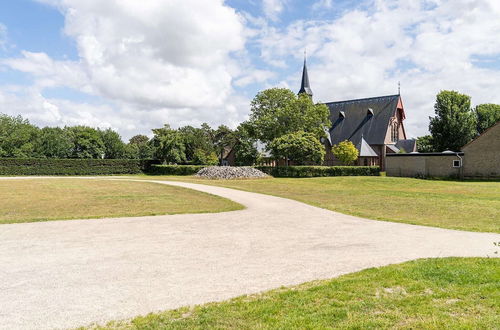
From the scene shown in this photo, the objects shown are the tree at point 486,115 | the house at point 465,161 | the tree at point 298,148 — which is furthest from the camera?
the tree at point 486,115

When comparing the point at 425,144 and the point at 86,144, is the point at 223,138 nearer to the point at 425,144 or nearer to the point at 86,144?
the point at 86,144

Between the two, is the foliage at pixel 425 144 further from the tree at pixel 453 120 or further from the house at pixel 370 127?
the house at pixel 370 127

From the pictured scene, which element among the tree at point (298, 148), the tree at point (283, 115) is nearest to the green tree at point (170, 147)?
the tree at point (283, 115)

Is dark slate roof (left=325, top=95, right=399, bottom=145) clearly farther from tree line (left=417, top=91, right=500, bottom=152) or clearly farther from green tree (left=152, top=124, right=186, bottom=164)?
green tree (left=152, top=124, right=186, bottom=164)

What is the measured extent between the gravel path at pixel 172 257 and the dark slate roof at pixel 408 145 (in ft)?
161

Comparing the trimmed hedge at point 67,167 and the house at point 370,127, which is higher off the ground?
the house at point 370,127

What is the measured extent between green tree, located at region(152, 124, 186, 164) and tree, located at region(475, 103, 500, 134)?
50.1 m

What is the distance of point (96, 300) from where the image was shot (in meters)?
4.62

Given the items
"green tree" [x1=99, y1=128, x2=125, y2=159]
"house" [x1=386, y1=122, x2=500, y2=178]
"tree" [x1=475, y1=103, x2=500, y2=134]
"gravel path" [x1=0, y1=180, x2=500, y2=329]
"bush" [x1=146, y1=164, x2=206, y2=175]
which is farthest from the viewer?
"green tree" [x1=99, y1=128, x2=125, y2=159]

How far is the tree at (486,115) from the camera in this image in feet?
187

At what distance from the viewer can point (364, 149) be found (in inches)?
2023

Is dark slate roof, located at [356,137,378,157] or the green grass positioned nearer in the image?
the green grass

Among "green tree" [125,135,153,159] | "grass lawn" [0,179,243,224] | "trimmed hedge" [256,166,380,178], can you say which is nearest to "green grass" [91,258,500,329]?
"grass lawn" [0,179,243,224]

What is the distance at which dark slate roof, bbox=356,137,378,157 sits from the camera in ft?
166
